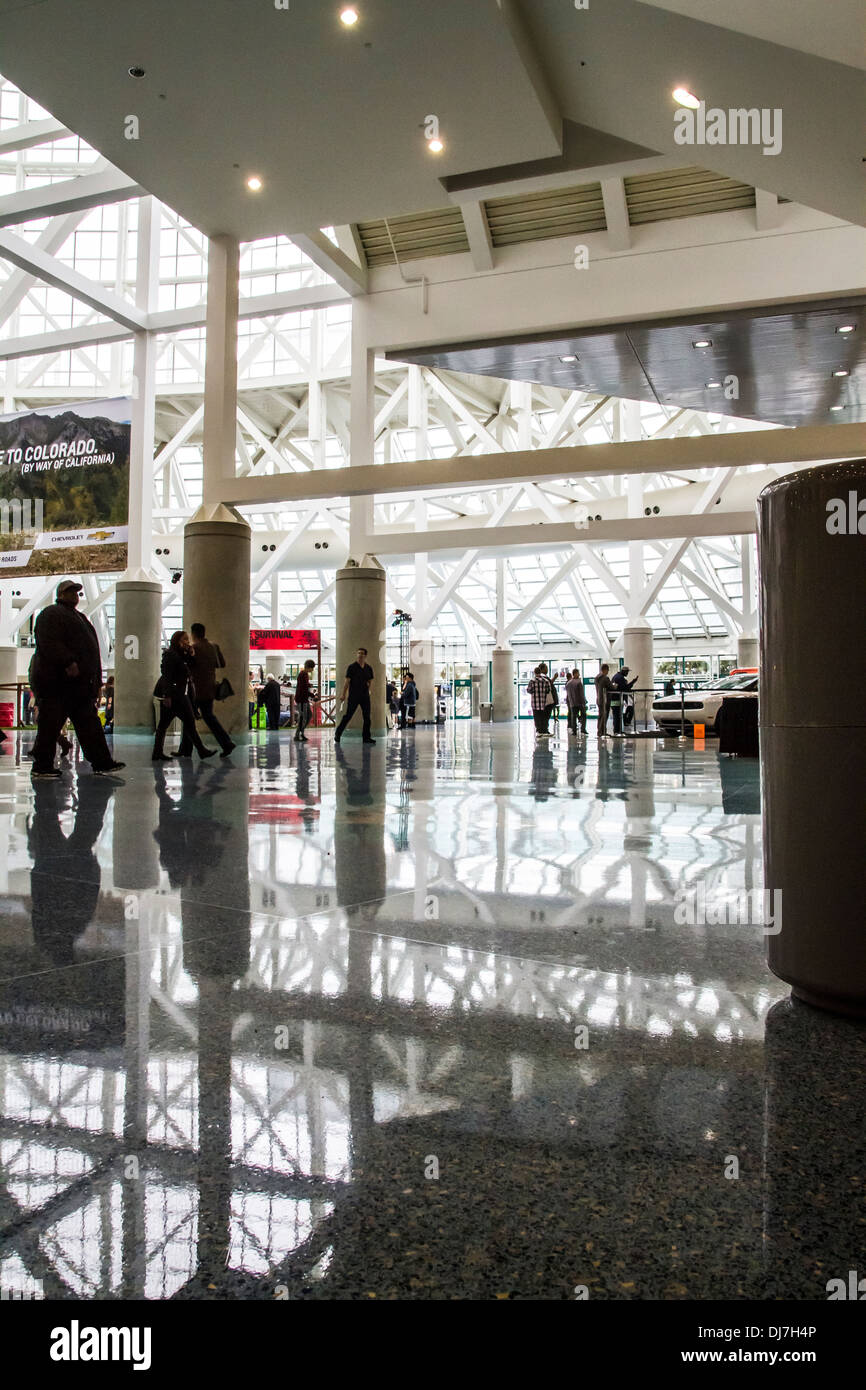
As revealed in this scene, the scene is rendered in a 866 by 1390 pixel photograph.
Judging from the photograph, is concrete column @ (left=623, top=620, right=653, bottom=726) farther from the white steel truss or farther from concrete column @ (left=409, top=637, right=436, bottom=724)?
concrete column @ (left=409, top=637, right=436, bottom=724)

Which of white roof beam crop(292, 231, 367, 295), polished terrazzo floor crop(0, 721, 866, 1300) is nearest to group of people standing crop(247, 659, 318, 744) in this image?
white roof beam crop(292, 231, 367, 295)

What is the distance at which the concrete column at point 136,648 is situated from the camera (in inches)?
882

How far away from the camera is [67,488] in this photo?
68.8ft

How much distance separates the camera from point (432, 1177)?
159 cm

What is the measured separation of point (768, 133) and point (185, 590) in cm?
1196

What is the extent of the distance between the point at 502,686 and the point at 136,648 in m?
21.5

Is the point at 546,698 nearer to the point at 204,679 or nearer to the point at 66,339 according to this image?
the point at 204,679

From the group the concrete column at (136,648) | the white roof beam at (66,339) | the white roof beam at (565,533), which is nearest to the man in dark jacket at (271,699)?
the concrete column at (136,648)

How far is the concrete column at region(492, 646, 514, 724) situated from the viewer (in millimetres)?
40344

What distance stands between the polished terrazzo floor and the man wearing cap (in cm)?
586

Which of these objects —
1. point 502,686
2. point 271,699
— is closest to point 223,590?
point 271,699

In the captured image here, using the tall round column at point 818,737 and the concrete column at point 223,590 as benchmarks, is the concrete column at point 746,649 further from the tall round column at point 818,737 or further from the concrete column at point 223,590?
the tall round column at point 818,737

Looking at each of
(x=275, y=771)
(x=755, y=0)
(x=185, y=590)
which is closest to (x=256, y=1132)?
(x=275, y=771)

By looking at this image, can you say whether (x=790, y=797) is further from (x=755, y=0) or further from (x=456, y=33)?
(x=456, y=33)
